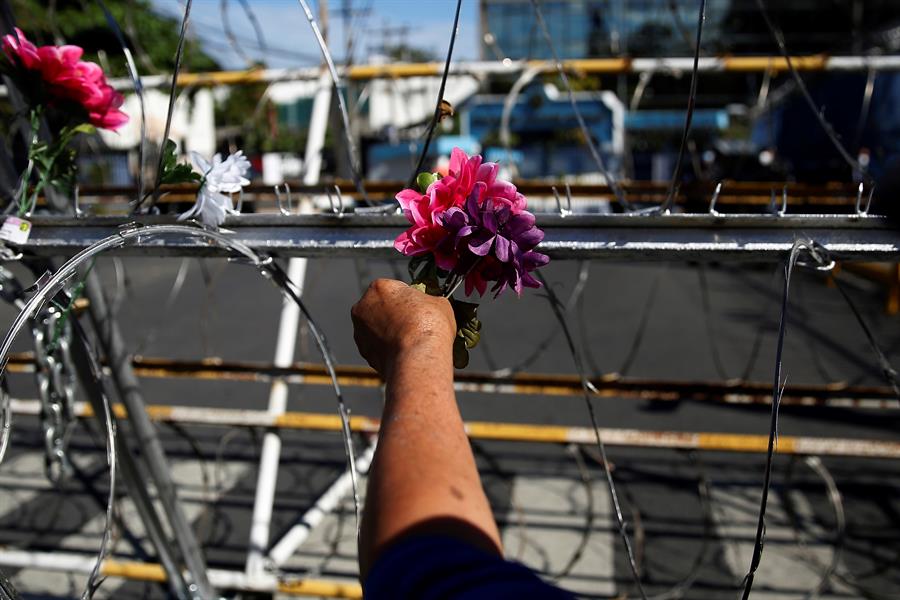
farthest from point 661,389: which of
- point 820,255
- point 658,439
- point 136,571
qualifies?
point 136,571

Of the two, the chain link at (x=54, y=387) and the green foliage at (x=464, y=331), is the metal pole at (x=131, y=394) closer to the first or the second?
the chain link at (x=54, y=387)

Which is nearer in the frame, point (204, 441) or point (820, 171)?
point (204, 441)

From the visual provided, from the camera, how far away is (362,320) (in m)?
1.08

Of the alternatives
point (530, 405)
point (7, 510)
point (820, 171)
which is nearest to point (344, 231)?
point (7, 510)

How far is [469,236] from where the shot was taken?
1.12m

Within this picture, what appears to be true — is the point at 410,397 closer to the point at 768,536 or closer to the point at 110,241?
the point at 110,241

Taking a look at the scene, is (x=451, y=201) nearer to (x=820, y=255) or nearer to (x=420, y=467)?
(x=420, y=467)

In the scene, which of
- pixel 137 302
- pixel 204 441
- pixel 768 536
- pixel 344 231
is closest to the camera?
pixel 344 231

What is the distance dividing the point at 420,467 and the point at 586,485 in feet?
9.19

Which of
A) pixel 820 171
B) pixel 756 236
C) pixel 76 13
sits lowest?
pixel 756 236

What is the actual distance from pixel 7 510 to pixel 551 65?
3.50 metres

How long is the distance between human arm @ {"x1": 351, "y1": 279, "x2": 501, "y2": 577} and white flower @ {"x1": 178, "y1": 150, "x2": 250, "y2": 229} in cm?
55

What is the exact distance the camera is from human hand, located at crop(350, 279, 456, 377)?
0.99 m

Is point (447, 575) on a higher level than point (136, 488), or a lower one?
lower
